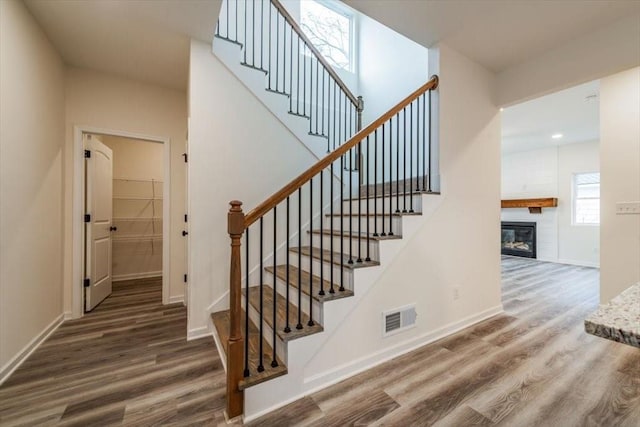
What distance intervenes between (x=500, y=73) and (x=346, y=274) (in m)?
2.71

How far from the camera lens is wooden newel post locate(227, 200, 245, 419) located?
4.74 feet

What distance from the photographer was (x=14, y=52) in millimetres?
1905

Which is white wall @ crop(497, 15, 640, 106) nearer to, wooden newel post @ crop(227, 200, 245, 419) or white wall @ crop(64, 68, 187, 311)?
wooden newel post @ crop(227, 200, 245, 419)

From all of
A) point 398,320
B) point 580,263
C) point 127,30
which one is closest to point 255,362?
point 398,320

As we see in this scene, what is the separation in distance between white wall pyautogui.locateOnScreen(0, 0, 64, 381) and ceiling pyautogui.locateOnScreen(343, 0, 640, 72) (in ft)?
8.02

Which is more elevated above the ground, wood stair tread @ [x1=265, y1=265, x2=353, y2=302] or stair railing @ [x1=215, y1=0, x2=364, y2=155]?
stair railing @ [x1=215, y1=0, x2=364, y2=155]

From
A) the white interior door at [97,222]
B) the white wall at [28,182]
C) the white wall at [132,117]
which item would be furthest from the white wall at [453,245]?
the white interior door at [97,222]

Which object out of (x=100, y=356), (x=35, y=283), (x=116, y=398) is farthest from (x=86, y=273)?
(x=116, y=398)

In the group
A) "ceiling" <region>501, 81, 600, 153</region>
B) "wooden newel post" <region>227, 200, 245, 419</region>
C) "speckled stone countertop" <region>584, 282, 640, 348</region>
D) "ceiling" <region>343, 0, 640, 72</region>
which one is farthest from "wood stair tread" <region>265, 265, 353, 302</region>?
"ceiling" <region>501, 81, 600, 153</region>

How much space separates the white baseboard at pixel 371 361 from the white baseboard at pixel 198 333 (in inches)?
43.8

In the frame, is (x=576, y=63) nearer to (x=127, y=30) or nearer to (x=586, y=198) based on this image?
(x=127, y=30)

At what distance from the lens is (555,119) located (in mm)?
4531

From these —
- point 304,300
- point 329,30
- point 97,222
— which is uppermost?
point 329,30

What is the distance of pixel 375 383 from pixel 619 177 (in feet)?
10.8
